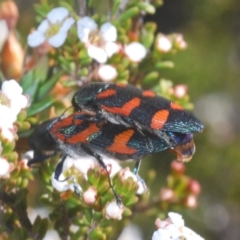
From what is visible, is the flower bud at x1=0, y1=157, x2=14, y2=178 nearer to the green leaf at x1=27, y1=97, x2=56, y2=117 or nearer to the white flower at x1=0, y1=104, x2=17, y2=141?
the white flower at x1=0, y1=104, x2=17, y2=141

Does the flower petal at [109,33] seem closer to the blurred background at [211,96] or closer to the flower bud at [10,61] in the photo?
the flower bud at [10,61]

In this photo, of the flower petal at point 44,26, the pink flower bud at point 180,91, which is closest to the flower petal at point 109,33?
the flower petal at point 44,26

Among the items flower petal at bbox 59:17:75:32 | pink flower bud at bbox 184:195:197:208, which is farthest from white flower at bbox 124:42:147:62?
pink flower bud at bbox 184:195:197:208

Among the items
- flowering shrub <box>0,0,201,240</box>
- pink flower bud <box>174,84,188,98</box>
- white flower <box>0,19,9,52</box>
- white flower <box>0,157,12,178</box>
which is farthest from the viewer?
white flower <box>0,19,9,52</box>

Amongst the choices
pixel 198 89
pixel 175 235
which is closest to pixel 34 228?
pixel 175 235

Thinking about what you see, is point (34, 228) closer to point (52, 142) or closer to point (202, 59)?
point (52, 142)

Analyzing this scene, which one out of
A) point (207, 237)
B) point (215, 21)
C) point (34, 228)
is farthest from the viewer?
point (215, 21)
